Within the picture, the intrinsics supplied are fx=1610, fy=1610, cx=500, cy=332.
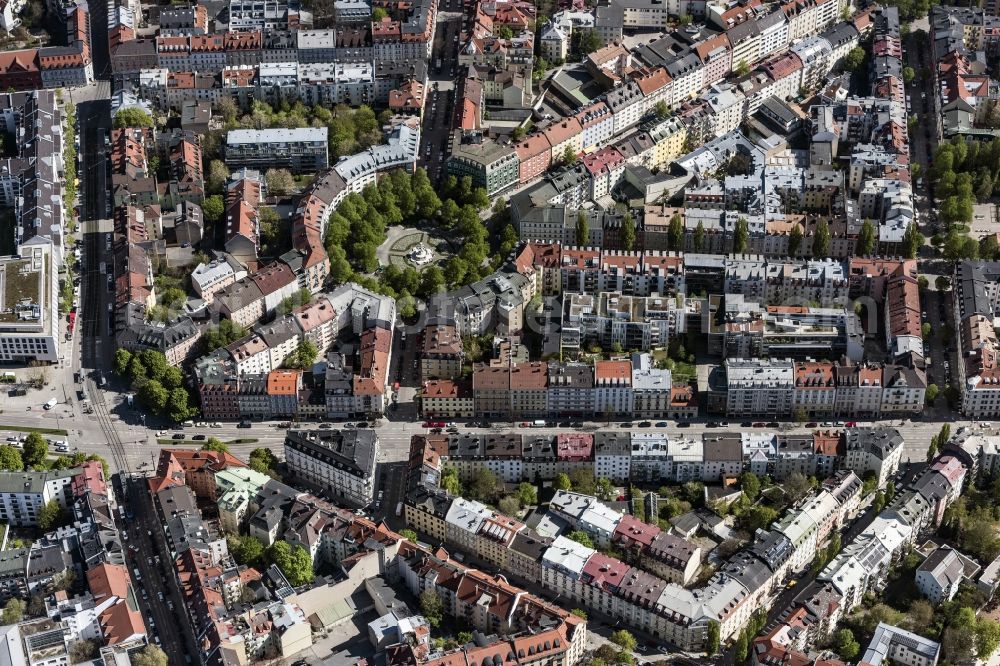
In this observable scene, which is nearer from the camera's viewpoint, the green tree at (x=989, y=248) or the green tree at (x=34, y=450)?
the green tree at (x=34, y=450)

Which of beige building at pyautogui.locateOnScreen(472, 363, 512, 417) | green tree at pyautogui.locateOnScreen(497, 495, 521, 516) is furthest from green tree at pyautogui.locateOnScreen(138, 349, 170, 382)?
green tree at pyautogui.locateOnScreen(497, 495, 521, 516)

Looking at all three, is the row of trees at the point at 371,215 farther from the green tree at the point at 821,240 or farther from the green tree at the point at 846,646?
the green tree at the point at 846,646

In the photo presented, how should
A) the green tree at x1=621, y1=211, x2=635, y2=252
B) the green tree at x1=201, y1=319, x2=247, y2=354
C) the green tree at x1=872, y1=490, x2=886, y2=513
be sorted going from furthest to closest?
the green tree at x1=621, y1=211, x2=635, y2=252
the green tree at x1=201, y1=319, x2=247, y2=354
the green tree at x1=872, y1=490, x2=886, y2=513

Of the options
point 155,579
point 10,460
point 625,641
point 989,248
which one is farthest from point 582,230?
point 10,460

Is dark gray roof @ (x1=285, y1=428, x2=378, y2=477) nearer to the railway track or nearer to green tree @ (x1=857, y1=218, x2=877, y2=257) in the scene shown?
the railway track


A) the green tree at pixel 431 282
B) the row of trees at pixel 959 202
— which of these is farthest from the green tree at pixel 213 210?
the row of trees at pixel 959 202

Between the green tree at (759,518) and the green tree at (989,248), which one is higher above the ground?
the green tree at (989,248)
